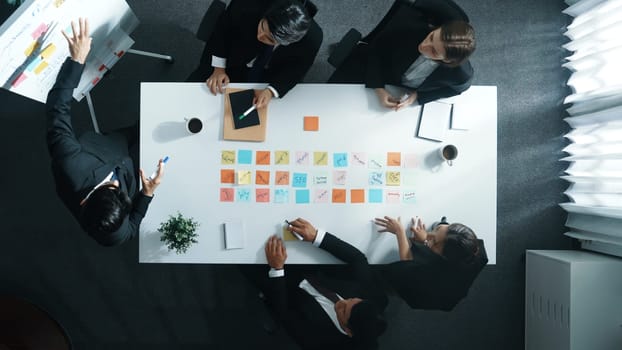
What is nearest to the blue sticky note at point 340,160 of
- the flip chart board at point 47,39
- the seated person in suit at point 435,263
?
the seated person in suit at point 435,263

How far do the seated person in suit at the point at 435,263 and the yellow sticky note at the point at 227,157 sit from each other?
29.0 inches

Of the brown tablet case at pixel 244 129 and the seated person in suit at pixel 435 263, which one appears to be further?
the brown tablet case at pixel 244 129

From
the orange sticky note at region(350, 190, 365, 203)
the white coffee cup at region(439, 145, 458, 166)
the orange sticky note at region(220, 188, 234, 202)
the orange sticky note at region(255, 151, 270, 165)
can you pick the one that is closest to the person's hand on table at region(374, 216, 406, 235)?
the orange sticky note at region(350, 190, 365, 203)

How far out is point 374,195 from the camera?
1887mm

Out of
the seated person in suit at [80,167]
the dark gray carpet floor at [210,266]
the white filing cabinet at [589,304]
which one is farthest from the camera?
the dark gray carpet floor at [210,266]

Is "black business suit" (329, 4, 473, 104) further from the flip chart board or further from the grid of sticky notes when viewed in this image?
the flip chart board

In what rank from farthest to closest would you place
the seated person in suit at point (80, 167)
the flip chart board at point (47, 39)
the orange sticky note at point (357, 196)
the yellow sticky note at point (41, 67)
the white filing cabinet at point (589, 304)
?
the white filing cabinet at point (589, 304)
the orange sticky note at point (357, 196)
the yellow sticky note at point (41, 67)
the seated person in suit at point (80, 167)
the flip chart board at point (47, 39)

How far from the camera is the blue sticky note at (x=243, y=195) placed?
6.08 ft

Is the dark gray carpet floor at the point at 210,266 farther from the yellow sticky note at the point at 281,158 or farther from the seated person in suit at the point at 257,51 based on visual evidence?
the yellow sticky note at the point at 281,158

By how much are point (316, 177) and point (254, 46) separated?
2.28 ft

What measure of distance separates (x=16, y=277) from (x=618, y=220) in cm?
356

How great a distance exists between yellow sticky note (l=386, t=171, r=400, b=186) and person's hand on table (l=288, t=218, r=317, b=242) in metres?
0.42

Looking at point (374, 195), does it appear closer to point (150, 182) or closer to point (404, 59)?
point (404, 59)

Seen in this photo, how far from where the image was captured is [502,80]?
2582mm
